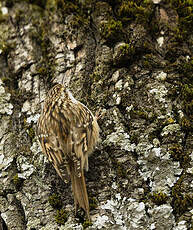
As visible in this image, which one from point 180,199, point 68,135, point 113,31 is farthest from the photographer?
point 113,31

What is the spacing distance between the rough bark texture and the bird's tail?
6cm

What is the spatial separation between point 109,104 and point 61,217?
85 centimetres

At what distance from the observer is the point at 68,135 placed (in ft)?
8.50

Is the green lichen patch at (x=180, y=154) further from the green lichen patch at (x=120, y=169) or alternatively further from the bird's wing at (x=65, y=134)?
the bird's wing at (x=65, y=134)

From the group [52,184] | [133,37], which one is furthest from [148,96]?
[52,184]

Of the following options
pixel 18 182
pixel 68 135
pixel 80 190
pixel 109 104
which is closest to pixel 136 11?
pixel 109 104

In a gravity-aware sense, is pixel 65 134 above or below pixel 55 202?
above

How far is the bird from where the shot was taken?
244 centimetres

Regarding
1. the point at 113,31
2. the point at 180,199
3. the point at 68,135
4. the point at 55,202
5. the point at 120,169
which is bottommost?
the point at 180,199

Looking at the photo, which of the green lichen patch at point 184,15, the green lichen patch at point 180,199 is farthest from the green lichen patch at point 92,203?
the green lichen patch at point 184,15

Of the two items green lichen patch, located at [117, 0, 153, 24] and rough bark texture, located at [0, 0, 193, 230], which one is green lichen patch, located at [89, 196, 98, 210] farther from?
green lichen patch, located at [117, 0, 153, 24]

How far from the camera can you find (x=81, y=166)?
246 centimetres

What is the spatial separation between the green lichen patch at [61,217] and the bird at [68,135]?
0.30ft

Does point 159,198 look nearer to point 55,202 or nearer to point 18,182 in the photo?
point 55,202
